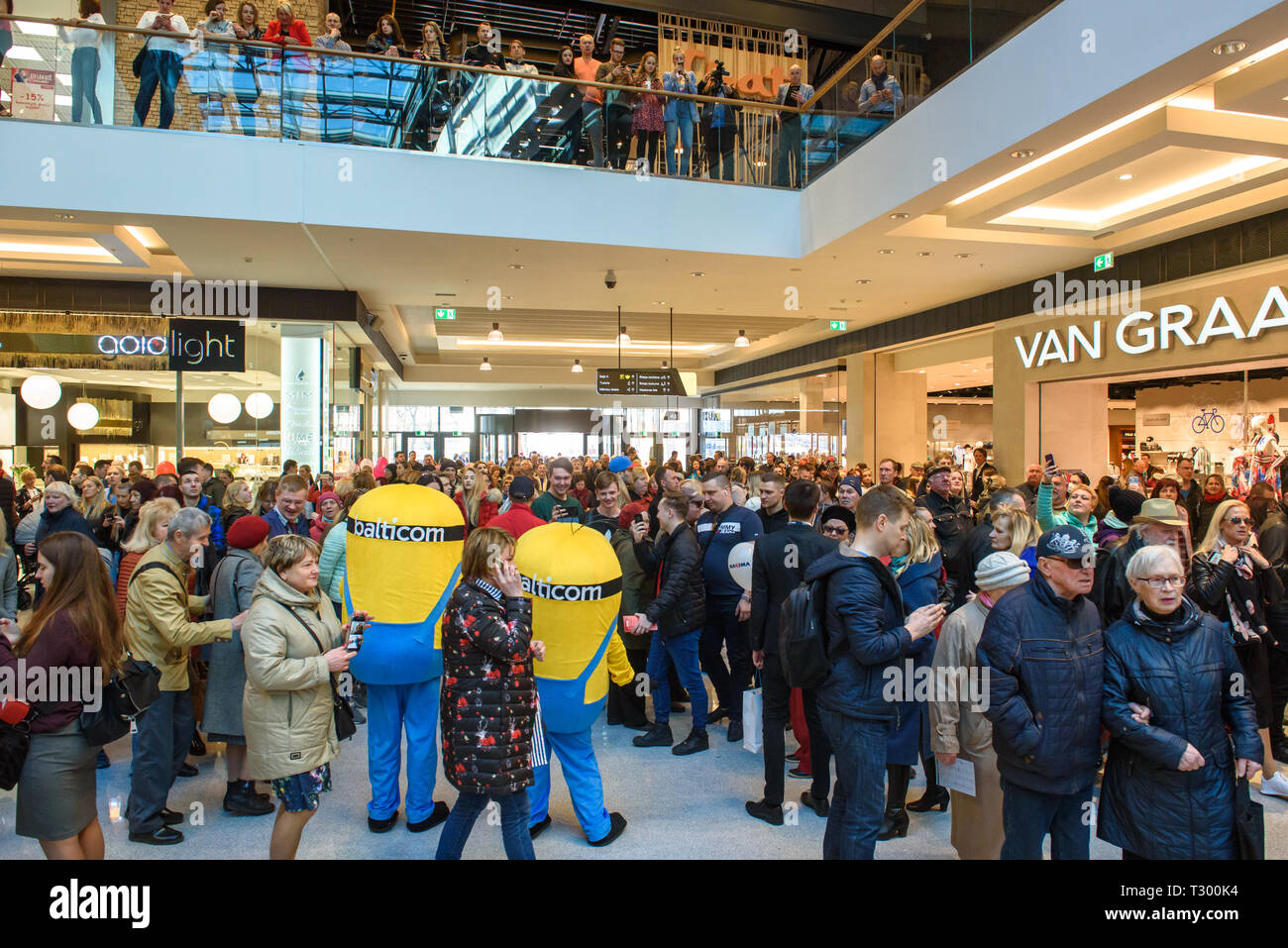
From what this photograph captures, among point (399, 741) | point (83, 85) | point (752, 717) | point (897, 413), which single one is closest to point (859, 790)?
point (752, 717)

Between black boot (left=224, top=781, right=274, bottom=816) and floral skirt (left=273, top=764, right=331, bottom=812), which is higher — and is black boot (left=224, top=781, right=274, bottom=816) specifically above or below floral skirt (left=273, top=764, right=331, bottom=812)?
below

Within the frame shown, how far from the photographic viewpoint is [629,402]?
26.7 metres

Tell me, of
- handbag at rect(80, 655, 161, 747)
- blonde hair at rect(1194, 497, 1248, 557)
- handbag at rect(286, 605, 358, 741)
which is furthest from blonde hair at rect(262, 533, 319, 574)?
blonde hair at rect(1194, 497, 1248, 557)

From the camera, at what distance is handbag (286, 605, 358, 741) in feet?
11.0

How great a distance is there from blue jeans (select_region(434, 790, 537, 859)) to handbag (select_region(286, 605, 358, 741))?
0.58 m

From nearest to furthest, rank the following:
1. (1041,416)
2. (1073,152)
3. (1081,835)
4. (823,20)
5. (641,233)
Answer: (1081,835) < (1073,152) < (641,233) < (1041,416) < (823,20)

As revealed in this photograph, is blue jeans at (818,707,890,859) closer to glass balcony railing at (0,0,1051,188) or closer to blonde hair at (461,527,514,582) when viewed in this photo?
blonde hair at (461,527,514,582)

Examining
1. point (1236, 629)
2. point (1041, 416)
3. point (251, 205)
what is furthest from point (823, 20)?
point (1236, 629)

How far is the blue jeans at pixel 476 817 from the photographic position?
10.4 feet

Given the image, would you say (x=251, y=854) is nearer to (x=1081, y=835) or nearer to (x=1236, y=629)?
(x=1081, y=835)

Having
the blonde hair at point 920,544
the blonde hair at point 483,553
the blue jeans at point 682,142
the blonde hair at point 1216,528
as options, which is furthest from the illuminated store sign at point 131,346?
the blonde hair at point 1216,528

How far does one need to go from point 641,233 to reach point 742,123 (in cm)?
221

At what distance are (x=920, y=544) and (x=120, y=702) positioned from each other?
3.81 metres

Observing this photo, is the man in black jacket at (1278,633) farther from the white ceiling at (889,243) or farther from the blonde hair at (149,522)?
the blonde hair at (149,522)
